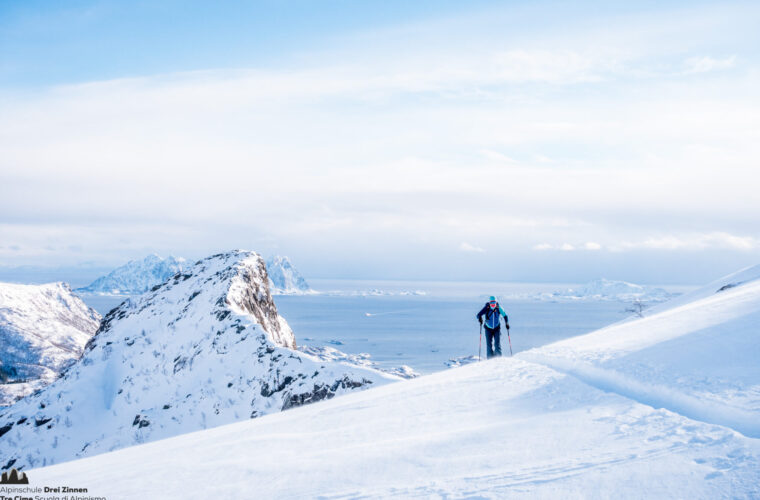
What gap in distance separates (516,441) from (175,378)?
21.1m

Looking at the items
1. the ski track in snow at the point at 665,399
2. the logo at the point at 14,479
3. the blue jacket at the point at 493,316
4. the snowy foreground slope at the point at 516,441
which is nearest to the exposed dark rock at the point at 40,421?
the snowy foreground slope at the point at 516,441

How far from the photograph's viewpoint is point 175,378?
25.1 m

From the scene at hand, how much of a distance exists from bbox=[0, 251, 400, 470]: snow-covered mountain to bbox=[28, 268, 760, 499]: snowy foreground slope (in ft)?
29.4

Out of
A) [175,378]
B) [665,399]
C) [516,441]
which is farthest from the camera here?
[175,378]

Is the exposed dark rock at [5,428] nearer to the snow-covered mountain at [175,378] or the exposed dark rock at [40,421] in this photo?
the snow-covered mountain at [175,378]

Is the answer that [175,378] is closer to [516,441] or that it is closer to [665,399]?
[516,441]

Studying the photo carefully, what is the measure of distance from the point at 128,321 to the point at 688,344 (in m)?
29.2

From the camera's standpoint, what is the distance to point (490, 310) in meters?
20.9

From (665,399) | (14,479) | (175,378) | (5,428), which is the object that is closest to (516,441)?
(665,399)

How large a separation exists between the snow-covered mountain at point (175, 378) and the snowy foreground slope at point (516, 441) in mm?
8960

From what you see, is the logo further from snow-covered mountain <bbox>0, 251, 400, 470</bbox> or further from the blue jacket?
the blue jacket

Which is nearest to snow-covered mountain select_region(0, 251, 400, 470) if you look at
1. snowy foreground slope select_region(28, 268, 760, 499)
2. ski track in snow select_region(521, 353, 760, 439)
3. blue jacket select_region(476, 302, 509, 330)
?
blue jacket select_region(476, 302, 509, 330)

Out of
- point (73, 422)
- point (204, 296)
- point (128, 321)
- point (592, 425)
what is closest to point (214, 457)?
point (592, 425)

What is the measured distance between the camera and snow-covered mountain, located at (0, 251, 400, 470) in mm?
21766
